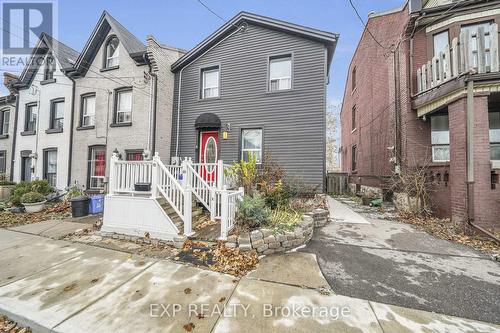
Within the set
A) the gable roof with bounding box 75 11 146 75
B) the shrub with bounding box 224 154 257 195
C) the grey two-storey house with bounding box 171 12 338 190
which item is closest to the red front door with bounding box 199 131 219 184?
the grey two-storey house with bounding box 171 12 338 190

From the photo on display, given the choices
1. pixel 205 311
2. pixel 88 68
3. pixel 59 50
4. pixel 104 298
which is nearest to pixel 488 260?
pixel 205 311

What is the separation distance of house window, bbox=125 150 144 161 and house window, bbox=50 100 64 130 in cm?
516

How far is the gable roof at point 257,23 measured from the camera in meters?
7.64

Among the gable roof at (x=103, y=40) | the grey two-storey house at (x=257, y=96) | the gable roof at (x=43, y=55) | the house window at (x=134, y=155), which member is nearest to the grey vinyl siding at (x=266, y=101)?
the grey two-storey house at (x=257, y=96)

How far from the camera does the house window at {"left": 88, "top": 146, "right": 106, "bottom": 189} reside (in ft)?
32.3

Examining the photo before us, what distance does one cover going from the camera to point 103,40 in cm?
1012

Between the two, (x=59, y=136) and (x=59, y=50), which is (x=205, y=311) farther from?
(x=59, y=50)

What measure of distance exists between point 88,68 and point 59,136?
3897 millimetres

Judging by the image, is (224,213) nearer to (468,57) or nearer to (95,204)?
(95,204)

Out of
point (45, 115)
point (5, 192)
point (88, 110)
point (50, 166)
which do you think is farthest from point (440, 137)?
point (5, 192)

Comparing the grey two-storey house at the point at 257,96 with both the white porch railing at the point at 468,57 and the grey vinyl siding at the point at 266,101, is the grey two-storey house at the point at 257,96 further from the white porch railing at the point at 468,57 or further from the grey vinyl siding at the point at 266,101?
the white porch railing at the point at 468,57

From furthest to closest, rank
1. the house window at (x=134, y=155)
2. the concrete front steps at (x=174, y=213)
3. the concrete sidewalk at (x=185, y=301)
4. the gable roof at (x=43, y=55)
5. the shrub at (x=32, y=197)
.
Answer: the gable roof at (x=43, y=55) → the house window at (x=134, y=155) → the shrub at (x=32, y=197) → the concrete front steps at (x=174, y=213) → the concrete sidewalk at (x=185, y=301)

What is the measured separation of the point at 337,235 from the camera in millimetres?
5234

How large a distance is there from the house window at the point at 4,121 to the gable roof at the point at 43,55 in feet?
8.70
